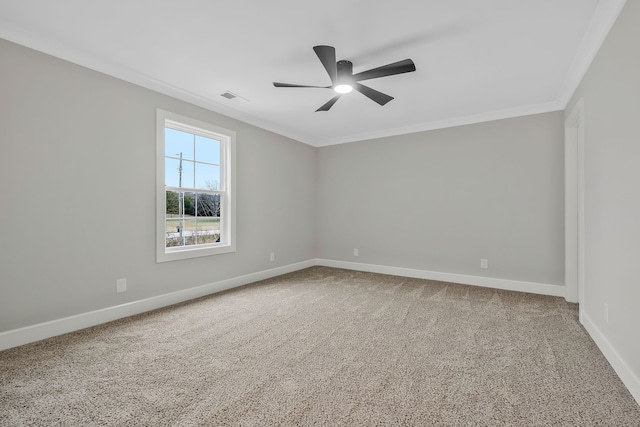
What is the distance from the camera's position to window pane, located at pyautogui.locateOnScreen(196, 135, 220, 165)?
3.80 m

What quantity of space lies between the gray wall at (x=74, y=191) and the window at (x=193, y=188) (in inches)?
4.4

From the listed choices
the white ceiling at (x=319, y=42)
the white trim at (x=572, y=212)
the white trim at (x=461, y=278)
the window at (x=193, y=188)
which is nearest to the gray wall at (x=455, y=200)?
the white trim at (x=461, y=278)

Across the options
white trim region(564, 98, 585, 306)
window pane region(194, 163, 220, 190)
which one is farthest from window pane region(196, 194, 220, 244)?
white trim region(564, 98, 585, 306)

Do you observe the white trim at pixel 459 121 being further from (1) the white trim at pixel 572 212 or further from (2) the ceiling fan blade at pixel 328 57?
(2) the ceiling fan blade at pixel 328 57

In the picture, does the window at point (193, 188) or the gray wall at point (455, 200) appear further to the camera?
the gray wall at point (455, 200)

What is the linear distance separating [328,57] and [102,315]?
10.2ft

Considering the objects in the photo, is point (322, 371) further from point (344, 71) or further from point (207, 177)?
point (207, 177)

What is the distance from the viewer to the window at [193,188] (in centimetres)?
330

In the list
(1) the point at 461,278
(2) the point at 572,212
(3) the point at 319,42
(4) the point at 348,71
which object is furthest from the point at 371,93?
(1) the point at 461,278

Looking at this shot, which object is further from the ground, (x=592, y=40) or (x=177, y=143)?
(x=592, y=40)

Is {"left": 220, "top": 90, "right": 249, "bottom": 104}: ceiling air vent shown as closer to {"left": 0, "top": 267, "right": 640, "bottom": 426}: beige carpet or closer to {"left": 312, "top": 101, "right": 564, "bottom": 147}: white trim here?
{"left": 312, "top": 101, "right": 564, "bottom": 147}: white trim

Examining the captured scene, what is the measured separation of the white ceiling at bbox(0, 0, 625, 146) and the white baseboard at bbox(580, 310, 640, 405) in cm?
226

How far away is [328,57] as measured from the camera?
2229mm

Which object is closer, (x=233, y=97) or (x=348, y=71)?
(x=348, y=71)
